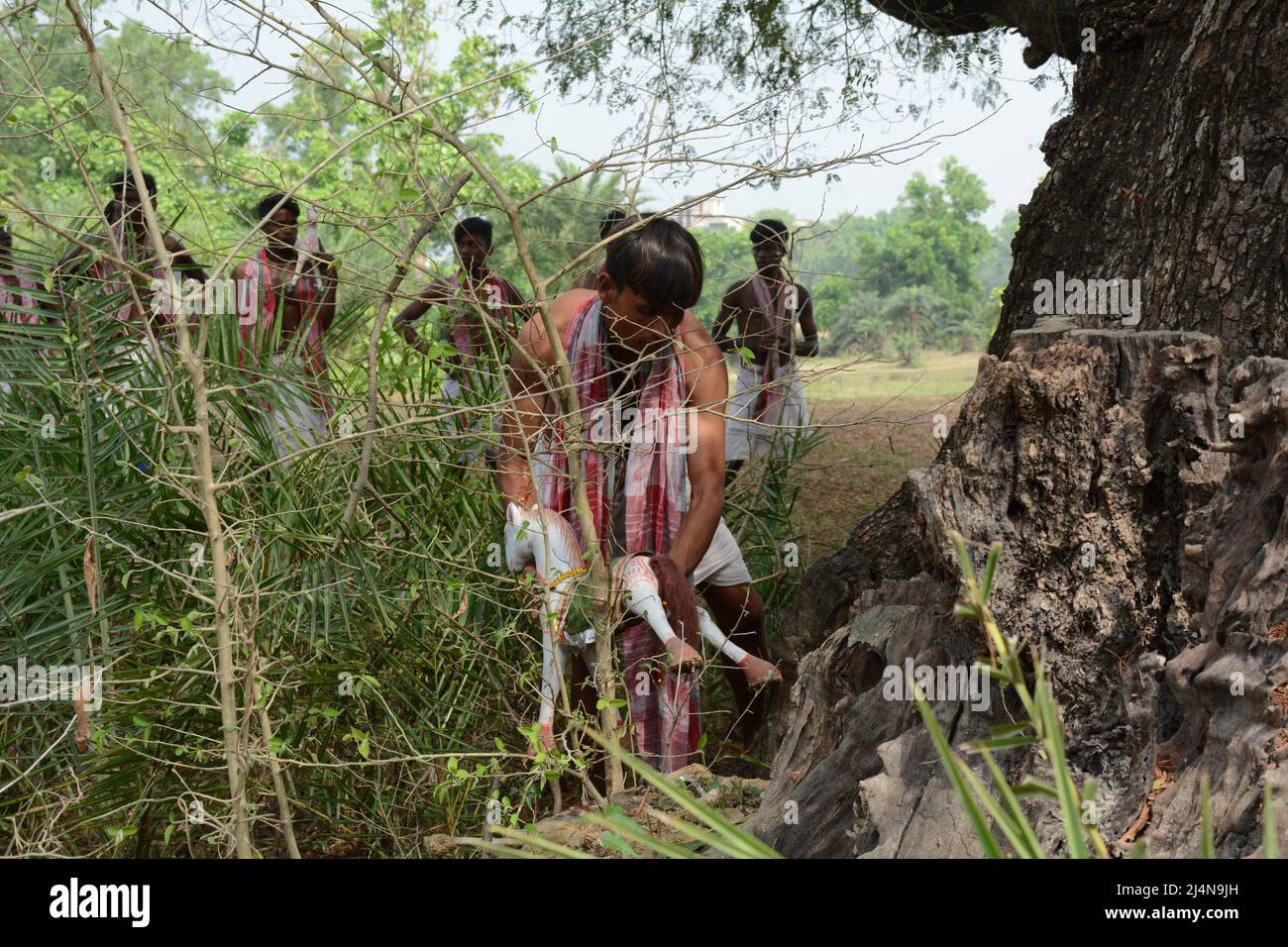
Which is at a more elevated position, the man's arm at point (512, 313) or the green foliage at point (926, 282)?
the green foliage at point (926, 282)

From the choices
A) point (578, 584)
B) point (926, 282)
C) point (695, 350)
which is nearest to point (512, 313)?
point (695, 350)

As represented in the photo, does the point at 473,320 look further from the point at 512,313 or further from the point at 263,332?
the point at 263,332

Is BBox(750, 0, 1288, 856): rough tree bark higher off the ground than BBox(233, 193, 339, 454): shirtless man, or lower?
lower

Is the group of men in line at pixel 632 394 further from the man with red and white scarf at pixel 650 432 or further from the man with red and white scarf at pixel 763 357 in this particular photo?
the man with red and white scarf at pixel 763 357

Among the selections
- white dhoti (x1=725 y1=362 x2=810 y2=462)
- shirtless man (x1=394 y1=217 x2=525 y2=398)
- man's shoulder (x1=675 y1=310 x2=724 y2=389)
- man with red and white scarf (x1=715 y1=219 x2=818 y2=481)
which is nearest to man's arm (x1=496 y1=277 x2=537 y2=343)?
shirtless man (x1=394 y1=217 x2=525 y2=398)

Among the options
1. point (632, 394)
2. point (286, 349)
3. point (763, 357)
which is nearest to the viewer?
point (632, 394)

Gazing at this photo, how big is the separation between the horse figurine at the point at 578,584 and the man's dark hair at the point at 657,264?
23.7 inches

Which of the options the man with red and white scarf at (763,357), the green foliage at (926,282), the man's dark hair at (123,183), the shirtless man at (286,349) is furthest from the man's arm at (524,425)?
the green foliage at (926,282)

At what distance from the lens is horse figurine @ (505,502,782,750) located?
2900 millimetres

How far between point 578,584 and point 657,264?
80 centimetres

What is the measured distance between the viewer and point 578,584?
2.96m

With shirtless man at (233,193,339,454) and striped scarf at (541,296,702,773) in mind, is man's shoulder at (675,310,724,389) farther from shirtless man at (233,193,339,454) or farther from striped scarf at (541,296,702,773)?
shirtless man at (233,193,339,454)

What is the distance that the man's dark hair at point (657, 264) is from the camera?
3.05 metres

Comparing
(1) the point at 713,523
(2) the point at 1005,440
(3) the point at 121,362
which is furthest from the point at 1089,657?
(3) the point at 121,362
